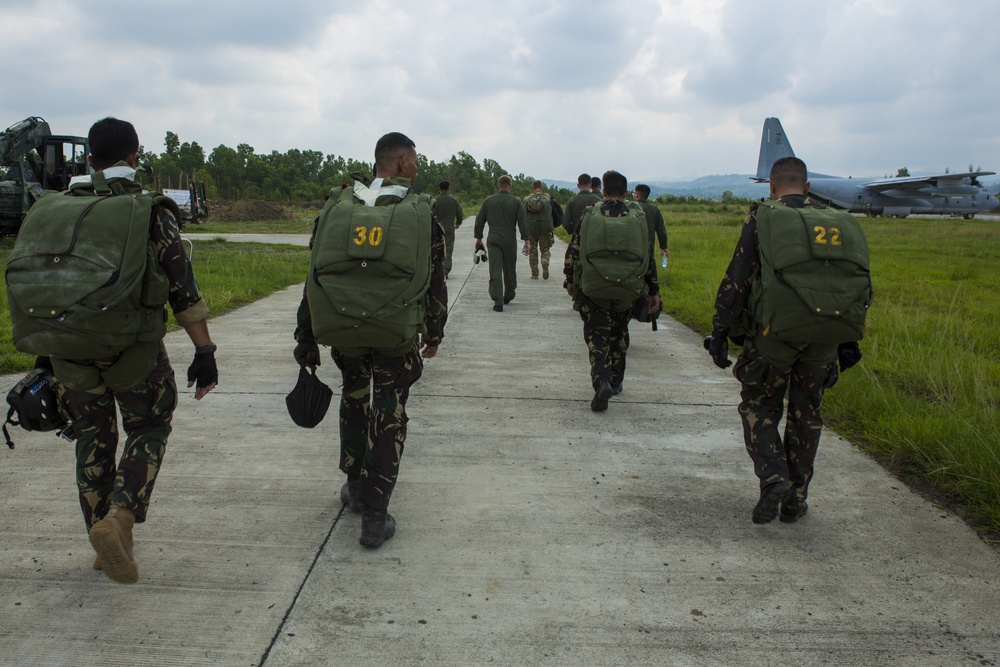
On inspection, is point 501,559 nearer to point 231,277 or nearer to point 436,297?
point 436,297

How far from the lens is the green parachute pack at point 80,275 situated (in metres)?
2.66

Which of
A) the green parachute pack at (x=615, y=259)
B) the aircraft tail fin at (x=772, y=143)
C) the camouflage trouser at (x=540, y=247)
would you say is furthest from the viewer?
the aircraft tail fin at (x=772, y=143)

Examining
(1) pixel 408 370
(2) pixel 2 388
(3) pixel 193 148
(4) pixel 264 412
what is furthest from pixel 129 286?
(3) pixel 193 148

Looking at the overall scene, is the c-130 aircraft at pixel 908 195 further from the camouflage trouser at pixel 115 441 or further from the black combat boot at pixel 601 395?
the camouflage trouser at pixel 115 441

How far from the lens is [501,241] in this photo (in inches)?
400

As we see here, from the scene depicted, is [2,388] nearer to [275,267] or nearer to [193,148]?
[275,267]

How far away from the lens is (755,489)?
4.17 m

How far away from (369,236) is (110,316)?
1.01 metres

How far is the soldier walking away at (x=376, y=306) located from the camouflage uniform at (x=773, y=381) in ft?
4.77

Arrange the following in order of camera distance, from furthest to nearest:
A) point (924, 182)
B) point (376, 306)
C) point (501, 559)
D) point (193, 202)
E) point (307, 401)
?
point (924, 182) < point (193, 202) < point (307, 401) < point (501, 559) < point (376, 306)

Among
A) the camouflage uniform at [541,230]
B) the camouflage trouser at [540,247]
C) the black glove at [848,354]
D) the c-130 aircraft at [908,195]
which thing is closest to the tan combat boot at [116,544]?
the black glove at [848,354]

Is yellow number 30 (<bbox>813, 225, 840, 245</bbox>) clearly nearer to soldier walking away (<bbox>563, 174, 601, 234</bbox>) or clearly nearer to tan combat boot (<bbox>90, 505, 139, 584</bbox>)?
tan combat boot (<bbox>90, 505, 139, 584</bbox>)

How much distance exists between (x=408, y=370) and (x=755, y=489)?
83.2 inches

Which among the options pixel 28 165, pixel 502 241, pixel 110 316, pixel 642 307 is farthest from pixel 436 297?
pixel 28 165
